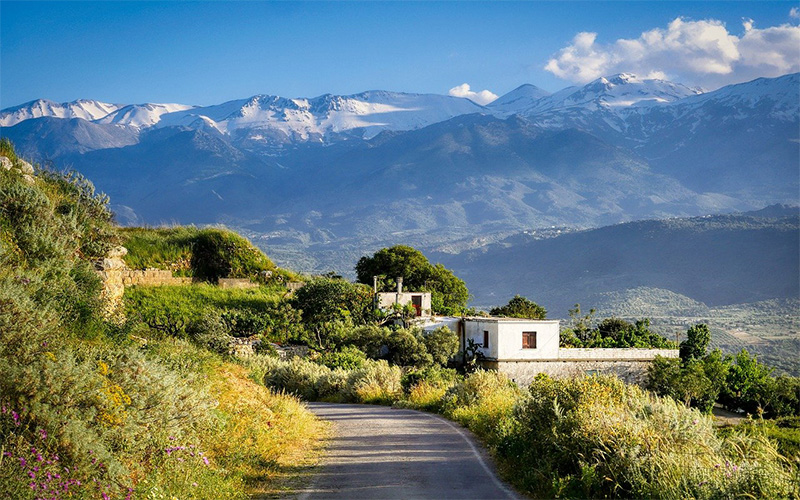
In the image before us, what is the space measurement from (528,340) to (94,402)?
44.0 m

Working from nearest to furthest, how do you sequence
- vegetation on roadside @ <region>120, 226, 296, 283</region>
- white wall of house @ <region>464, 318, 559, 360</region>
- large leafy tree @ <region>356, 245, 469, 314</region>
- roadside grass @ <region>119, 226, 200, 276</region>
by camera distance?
roadside grass @ <region>119, 226, 200, 276</region>
vegetation on roadside @ <region>120, 226, 296, 283</region>
white wall of house @ <region>464, 318, 559, 360</region>
large leafy tree @ <region>356, 245, 469, 314</region>

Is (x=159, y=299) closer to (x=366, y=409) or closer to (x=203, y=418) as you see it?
(x=366, y=409)

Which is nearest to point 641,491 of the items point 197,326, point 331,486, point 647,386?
point 331,486

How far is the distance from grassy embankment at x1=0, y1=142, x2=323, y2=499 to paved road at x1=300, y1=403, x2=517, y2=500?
813mm

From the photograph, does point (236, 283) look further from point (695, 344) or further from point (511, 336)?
point (695, 344)

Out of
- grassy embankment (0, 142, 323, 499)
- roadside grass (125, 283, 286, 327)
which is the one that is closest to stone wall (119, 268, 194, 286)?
roadside grass (125, 283, 286, 327)

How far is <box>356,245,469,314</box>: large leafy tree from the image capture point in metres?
65.9

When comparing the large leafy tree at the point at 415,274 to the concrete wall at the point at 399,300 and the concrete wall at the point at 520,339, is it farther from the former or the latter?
the concrete wall at the point at 520,339

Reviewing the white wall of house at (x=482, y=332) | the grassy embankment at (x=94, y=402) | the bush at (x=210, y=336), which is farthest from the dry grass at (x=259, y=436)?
the white wall of house at (x=482, y=332)

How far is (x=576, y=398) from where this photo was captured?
13.2 metres

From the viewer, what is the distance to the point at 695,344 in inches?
2506

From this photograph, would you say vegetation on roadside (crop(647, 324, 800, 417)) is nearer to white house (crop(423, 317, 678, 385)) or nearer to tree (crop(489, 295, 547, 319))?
white house (crop(423, 317, 678, 385))

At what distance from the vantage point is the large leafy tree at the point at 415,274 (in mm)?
65938

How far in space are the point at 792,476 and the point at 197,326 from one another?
24809mm
